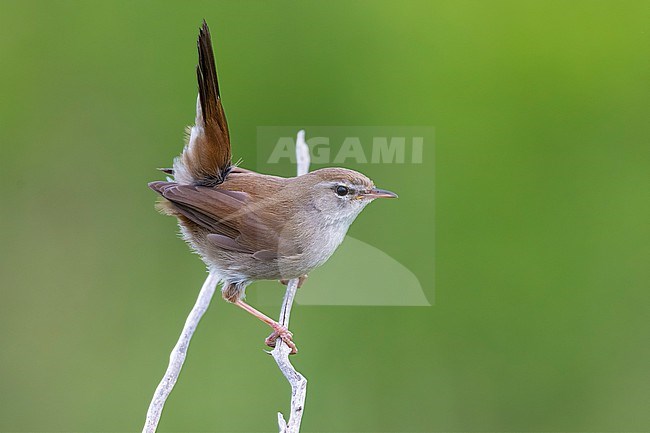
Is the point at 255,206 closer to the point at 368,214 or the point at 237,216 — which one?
the point at 237,216

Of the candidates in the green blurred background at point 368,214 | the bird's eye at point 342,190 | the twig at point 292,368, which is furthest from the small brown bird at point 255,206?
the green blurred background at point 368,214

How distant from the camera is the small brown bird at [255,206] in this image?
4074 mm

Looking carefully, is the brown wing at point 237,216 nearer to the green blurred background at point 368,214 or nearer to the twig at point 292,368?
the twig at point 292,368

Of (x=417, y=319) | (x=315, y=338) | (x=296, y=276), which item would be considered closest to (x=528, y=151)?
(x=417, y=319)

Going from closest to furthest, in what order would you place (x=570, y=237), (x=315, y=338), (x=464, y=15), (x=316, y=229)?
(x=316, y=229) < (x=315, y=338) < (x=570, y=237) < (x=464, y=15)

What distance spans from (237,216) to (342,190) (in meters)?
0.53

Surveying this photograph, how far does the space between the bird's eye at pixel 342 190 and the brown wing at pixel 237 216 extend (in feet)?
1.05

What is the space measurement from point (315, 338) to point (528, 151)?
1967 mm

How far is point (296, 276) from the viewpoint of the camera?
419 centimetres

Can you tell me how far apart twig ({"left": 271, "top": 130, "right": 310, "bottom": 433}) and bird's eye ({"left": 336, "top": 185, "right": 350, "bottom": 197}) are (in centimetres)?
58

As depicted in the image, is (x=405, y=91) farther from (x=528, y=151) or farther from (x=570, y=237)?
(x=570, y=237)

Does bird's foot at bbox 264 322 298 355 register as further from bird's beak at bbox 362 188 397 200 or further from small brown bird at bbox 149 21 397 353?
bird's beak at bbox 362 188 397 200

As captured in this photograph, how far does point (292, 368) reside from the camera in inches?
139

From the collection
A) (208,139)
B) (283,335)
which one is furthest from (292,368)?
(208,139)
